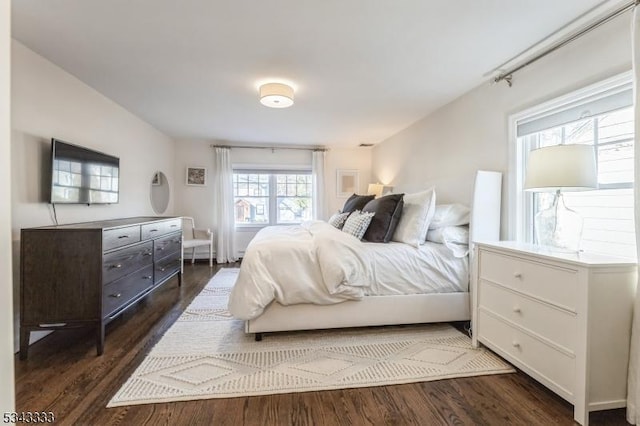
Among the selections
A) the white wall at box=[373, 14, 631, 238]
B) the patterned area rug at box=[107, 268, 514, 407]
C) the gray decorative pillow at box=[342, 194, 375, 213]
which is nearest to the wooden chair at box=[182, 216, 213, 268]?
the patterned area rug at box=[107, 268, 514, 407]

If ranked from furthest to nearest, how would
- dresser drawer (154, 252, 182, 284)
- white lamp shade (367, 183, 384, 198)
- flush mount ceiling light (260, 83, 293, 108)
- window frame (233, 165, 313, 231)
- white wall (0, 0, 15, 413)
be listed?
window frame (233, 165, 313, 231), white lamp shade (367, 183, 384, 198), dresser drawer (154, 252, 182, 284), flush mount ceiling light (260, 83, 293, 108), white wall (0, 0, 15, 413)

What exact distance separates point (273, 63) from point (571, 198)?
238 cm

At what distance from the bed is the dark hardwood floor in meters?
0.64

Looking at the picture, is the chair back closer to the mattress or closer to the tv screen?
the tv screen

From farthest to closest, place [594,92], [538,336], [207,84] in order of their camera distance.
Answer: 1. [207,84]
2. [594,92]
3. [538,336]

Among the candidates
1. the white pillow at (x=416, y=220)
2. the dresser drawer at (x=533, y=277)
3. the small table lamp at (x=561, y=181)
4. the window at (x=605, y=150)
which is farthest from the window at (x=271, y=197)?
the small table lamp at (x=561, y=181)

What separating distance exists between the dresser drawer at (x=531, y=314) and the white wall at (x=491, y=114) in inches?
30.1

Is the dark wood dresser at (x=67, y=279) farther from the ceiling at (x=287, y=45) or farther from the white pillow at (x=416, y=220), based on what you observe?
the white pillow at (x=416, y=220)

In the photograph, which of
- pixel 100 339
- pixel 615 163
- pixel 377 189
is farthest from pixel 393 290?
pixel 377 189

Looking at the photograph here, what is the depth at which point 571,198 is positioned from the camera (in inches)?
79.2

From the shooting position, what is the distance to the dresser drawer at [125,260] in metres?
2.06

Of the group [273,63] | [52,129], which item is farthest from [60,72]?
[273,63]

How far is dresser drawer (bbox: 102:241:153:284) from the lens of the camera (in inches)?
81.0

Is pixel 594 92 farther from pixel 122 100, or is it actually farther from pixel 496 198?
pixel 122 100
